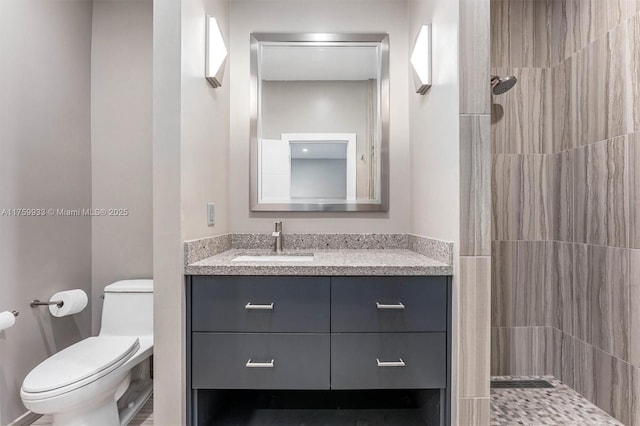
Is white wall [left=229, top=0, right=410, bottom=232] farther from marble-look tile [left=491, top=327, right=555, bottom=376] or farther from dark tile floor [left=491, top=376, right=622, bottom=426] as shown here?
dark tile floor [left=491, top=376, right=622, bottom=426]

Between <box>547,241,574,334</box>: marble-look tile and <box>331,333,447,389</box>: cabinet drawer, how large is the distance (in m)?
0.99

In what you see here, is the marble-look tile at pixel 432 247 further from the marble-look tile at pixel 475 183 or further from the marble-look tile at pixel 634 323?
the marble-look tile at pixel 634 323

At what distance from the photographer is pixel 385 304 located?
4.75 feet

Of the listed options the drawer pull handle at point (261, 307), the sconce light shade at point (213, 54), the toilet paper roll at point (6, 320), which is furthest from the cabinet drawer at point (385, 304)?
the toilet paper roll at point (6, 320)

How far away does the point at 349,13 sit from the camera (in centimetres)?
214

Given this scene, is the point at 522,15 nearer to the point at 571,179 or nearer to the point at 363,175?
the point at 571,179

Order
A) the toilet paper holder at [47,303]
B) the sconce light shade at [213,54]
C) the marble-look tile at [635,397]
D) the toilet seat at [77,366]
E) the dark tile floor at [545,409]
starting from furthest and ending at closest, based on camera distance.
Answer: the toilet paper holder at [47,303] < the sconce light shade at [213,54] < the dark tile floor at [545,409] < the marble-look tile at [635,397] < the toilet seat at [77,366]

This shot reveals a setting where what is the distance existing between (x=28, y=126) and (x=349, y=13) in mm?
1957

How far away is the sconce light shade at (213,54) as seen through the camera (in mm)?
1697

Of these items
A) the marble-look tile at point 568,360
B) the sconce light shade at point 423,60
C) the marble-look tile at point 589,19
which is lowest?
the marble-look tile at point 568,360

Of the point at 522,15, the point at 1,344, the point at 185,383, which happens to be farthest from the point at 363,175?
the point at 1,344

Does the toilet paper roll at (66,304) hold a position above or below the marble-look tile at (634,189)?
below

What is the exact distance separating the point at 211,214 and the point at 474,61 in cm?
143

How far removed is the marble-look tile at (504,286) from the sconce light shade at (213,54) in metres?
1.83
